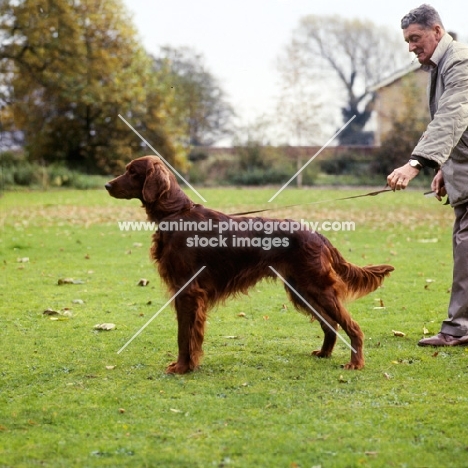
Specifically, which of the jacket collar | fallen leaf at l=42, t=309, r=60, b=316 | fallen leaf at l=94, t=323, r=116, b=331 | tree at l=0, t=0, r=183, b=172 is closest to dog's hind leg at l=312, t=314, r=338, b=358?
fallen leaf at l=94, t=323, r=116, b=331

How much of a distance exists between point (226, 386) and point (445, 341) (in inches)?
73.9

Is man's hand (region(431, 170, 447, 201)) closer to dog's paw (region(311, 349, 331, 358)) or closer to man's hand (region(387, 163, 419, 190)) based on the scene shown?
man's hand (region(387, 163, 419, 190))

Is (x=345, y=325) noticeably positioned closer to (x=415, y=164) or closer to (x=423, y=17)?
(x=415, y=164)

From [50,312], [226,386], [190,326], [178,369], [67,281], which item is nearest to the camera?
[226,386]

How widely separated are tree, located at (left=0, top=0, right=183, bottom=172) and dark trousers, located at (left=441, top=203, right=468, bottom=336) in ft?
85.9

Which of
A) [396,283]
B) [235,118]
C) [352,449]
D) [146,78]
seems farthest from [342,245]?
[235,118]

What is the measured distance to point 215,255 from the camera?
15.7ft

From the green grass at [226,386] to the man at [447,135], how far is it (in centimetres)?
45

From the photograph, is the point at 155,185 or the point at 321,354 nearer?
the point at 155,185

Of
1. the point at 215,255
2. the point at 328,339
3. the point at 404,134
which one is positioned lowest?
the point at 328,339

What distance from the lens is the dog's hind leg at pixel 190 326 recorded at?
15.1ft

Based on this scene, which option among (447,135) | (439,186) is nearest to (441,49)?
(447,135)

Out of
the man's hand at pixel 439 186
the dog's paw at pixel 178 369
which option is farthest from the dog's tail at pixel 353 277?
the dog's paw at pixel 178 369

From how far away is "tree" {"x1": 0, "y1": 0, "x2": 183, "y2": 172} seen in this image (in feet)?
94.5
